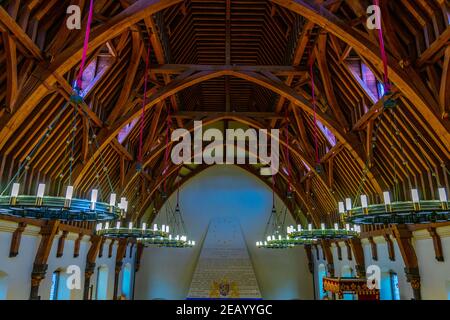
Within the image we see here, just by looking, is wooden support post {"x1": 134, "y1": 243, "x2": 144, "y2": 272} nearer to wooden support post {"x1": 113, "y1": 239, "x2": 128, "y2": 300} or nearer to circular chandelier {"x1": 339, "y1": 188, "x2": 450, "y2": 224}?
wooden support post {"x1": 113, "y1": 239, "x2": 128, "y2": 300}

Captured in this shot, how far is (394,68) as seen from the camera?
698 cm

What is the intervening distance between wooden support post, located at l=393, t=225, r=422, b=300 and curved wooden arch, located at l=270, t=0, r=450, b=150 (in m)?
4.22

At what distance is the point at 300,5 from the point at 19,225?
8.97m

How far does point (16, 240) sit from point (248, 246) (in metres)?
14.1

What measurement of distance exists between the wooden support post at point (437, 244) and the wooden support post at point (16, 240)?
36.8 feet

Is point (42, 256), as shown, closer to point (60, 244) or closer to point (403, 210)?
point (60, 244)

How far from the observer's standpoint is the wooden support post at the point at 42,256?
32.0 feet

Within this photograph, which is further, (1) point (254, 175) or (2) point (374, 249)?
(1) point (254, 175)

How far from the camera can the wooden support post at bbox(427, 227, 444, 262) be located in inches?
355

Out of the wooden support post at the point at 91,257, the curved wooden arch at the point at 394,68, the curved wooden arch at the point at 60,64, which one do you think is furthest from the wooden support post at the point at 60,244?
the curved wooden arch at the point at 394,68

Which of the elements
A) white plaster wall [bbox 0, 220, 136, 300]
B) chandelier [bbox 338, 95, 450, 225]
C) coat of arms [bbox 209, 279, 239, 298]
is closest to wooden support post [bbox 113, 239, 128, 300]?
white plaster wall [bbox 0, 220, 136, 300]

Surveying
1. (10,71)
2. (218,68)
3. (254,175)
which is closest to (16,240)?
(10,71)
